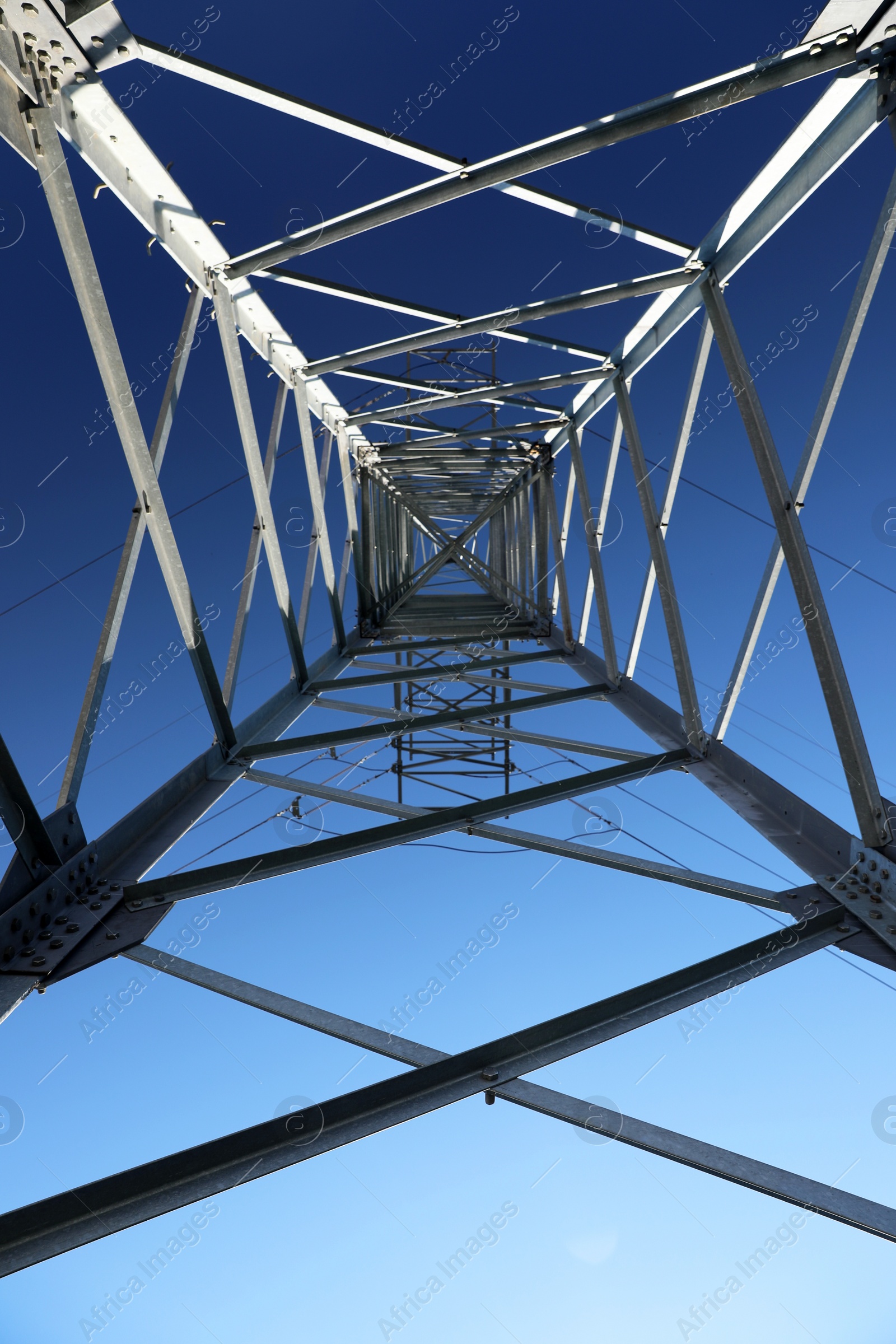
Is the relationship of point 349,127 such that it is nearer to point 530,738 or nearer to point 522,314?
point 522,314

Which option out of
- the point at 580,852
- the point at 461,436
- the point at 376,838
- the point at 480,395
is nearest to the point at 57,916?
the point at 376,838

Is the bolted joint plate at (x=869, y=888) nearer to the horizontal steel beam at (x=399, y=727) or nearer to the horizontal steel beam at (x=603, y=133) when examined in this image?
the horizontal steel beam at (x=399, y=727)

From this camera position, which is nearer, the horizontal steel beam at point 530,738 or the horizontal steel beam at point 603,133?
the horizontal steel beam at point 603,133

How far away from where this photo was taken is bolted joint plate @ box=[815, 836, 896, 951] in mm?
4035

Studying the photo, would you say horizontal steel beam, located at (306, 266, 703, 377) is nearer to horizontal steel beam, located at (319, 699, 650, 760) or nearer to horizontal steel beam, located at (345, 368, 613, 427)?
horizontal steel beam, located at (345, 368, 613, 427)

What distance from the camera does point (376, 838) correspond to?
534 cm

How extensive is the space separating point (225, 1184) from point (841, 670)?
405cm

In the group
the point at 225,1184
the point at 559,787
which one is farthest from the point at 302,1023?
the point at 559,787

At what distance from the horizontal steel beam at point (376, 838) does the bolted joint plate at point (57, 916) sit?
0.68ft

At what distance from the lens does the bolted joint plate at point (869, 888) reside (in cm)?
404

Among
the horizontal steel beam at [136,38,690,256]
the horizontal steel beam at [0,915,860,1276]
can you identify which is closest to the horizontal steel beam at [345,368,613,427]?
the horizontal steel beam at [136,38,690,256]

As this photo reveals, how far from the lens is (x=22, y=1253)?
8.44ft

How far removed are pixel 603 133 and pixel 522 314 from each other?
A: 2.64 metres

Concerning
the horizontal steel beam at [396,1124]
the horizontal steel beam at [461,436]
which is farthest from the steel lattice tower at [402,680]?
the horizontal steel beam at [461,436]
